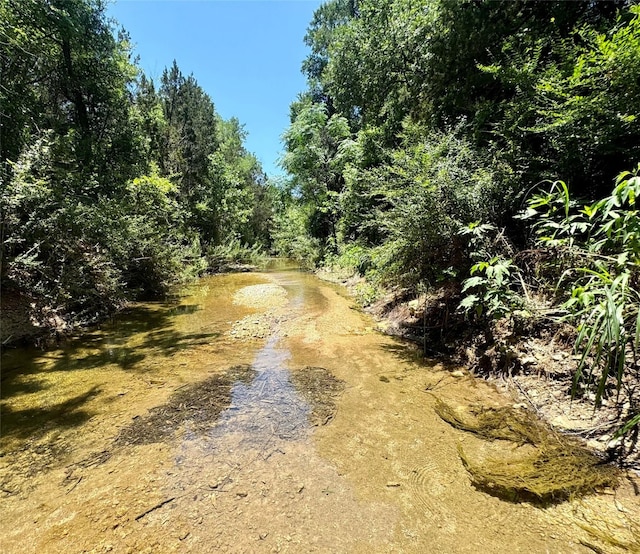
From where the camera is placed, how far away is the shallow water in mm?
2082

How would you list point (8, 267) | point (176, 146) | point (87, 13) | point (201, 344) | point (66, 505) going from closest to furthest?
point (66, 505)
point (8, 267)
point (201, 344)
point (87, 13)
point (176, 146)

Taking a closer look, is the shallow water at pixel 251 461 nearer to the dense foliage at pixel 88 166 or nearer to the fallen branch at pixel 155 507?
the fallen branch at pixel 155 507

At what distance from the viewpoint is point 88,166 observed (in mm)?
10664

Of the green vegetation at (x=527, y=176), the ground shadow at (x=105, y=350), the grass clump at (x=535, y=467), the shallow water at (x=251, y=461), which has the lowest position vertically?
the grass clump at (x=535, y=467)

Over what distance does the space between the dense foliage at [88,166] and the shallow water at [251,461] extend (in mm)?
2056

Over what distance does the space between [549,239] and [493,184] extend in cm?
193

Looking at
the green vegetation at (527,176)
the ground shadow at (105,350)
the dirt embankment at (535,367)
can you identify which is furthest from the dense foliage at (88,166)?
the dirt embankment at (535,367)

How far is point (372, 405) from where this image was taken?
3736 millimetres

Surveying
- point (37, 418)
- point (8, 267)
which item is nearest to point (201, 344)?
point (37, 418)

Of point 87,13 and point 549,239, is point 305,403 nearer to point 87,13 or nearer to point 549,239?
point 549,239

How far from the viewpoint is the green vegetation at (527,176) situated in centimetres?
304

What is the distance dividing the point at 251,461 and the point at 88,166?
11.9 metres

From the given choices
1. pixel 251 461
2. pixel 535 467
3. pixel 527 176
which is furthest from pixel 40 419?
pixel 527 176

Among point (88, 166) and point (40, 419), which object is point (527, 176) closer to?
point (40, 419)
